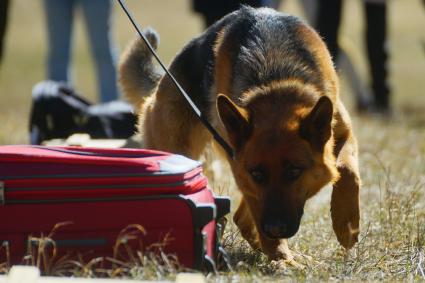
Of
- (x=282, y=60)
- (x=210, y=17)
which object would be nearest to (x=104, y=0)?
(x=210, y=17)

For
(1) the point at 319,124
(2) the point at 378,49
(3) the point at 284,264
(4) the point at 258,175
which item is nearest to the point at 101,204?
(4) the point at 258,175

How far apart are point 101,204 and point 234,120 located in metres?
0.83

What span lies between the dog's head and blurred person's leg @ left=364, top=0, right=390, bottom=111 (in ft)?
24.4

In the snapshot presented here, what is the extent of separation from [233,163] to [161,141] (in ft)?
4.00

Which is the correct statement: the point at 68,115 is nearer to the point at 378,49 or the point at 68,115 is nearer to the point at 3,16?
the point at 3,16

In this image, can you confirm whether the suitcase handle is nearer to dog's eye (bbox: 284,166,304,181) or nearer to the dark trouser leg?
dog's eye (bbox: 284,166,304,181)

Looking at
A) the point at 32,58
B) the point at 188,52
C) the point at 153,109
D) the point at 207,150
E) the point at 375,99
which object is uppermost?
the point at 188,52

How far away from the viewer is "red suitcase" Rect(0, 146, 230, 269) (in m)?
4.34

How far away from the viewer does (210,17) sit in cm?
874

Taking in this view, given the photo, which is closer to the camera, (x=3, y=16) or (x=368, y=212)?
(x=368, y=212)

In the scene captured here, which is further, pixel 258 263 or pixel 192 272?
pixel 258 263

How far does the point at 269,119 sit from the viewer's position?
15.8ft

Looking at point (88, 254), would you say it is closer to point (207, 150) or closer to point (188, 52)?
point (188, 52)

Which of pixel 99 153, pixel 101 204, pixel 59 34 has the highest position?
pixel 99 153
